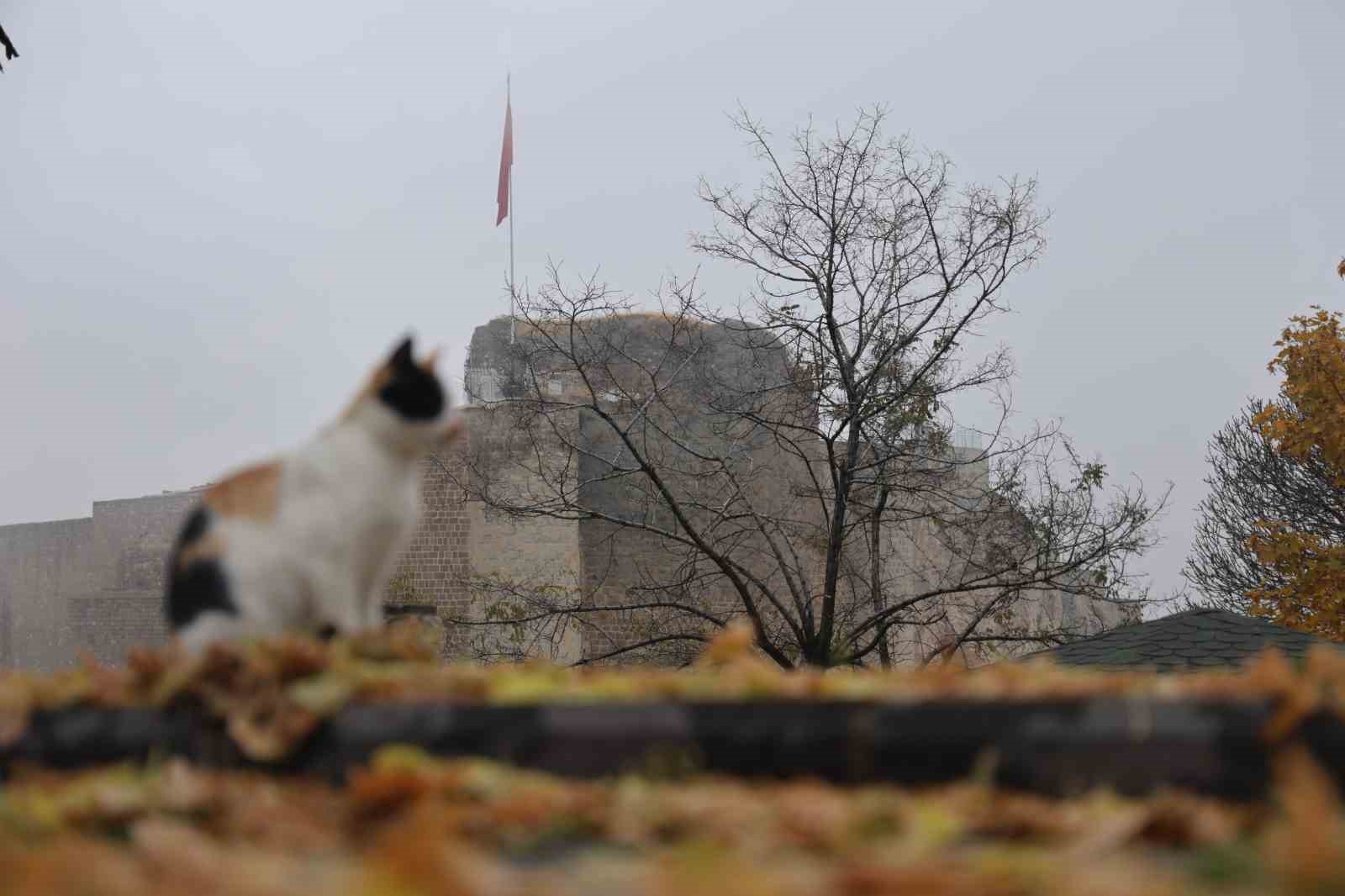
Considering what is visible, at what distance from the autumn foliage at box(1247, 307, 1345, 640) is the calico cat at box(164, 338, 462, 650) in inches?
556

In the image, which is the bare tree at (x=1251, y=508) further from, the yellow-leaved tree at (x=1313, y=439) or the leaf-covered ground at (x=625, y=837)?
the leaf-covered ground at (x=625, y=837)

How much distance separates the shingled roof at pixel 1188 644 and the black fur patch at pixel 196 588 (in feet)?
23.6

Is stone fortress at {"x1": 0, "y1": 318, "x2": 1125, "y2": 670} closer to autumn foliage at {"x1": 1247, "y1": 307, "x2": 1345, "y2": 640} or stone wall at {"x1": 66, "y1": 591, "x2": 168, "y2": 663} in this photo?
stone wall at {"x1": 66, "y1": 591, "x2": 168, "y2": 663}

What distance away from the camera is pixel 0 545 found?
2416 centimetres

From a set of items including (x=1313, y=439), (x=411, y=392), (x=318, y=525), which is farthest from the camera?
(x=1313, y=439)

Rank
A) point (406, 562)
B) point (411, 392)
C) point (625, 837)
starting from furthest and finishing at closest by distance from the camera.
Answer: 1. point (406, 562)
2. point (411, 392)
3. point (625, 837)

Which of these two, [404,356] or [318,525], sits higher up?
[404,356]

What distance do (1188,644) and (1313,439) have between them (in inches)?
291

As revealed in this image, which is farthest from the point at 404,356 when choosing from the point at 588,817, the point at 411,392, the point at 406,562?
the point at 406,562

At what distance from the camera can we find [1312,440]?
14633mm

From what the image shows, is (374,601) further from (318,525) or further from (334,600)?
(318,525)

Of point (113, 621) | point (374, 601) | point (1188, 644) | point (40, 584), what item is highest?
point (40, 584)

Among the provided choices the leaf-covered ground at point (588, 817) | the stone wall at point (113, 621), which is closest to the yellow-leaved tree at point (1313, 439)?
the leaf-covered ground at point (588, 817)

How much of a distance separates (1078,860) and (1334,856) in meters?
0.26
